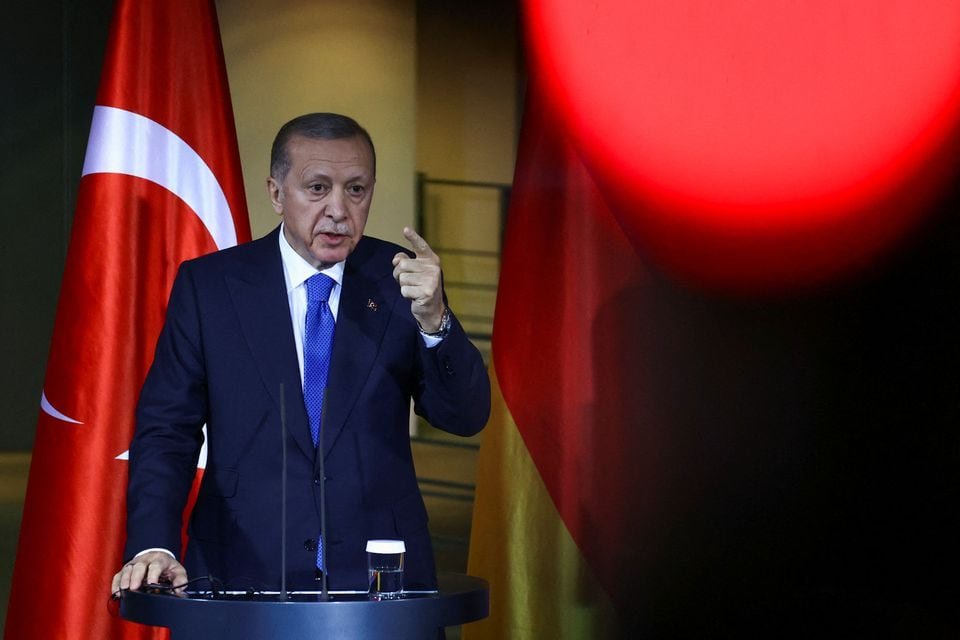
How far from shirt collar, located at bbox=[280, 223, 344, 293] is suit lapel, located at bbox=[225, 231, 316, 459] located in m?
0.02

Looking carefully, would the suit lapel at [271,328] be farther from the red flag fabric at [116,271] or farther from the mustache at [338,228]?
the red flag fabric at [116,271]

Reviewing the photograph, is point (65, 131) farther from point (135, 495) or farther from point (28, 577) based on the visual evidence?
point (135, 495)

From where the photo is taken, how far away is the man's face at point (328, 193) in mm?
2188

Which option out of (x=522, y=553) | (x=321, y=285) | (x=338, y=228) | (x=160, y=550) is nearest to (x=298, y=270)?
(x=321, y=285)

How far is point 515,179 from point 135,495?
1485 mm

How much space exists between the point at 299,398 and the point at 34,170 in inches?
81.5

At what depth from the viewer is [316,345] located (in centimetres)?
222

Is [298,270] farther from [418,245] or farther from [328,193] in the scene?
[418,245]

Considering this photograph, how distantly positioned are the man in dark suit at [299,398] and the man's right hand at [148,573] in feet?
0.49

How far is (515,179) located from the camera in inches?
129

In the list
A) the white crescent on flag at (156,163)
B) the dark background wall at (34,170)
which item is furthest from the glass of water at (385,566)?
the dark background wall at (34,170)

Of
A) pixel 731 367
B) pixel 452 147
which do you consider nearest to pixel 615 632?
pixel 731 367

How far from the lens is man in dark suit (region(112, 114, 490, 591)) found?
7.03 feet

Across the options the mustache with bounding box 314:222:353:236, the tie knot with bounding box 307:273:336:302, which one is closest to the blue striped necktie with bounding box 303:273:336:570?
the tie knot with bounding box 307:273:336:302
